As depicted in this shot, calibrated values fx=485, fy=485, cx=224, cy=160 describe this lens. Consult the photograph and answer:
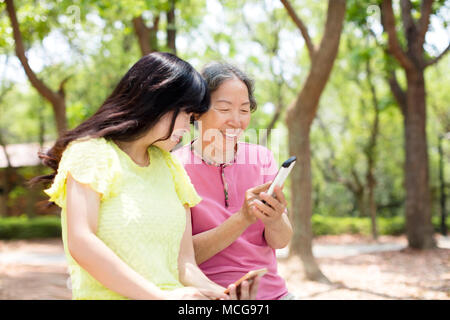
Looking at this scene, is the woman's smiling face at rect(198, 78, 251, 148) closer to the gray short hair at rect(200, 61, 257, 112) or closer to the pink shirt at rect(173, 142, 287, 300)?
the gray short hair at rect(200, 61, 257, 112)

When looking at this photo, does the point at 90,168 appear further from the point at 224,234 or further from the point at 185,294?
the point at 224,234

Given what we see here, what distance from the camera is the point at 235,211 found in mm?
2320

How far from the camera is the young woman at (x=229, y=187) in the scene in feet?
7.03

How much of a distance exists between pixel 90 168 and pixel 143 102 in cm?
31

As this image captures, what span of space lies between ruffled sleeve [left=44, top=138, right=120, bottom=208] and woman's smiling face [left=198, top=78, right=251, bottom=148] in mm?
713

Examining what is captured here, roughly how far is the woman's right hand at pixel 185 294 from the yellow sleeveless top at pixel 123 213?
5cm

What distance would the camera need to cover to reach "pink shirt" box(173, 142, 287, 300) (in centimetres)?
221

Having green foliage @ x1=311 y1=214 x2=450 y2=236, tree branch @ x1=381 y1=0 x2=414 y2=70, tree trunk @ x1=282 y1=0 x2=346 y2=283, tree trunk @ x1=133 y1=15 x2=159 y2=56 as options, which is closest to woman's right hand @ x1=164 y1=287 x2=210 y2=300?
tree trunk @ x1=282 y1=0 x2=346 y2=283

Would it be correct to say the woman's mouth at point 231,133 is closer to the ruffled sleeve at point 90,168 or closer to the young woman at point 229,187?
the young woman at point 229,187

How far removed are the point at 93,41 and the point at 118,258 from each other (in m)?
15.7

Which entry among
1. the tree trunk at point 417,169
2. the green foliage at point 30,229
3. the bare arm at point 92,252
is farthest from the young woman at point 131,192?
the green foliage at point 30,229

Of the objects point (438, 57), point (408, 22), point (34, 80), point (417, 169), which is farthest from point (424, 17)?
point (34, 80)

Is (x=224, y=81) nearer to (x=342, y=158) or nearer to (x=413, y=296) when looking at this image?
(x=413, y=296)

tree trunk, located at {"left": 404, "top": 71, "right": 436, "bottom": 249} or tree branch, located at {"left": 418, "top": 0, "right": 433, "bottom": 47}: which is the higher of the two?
tree branch, located at {"left": 418, "top": 0, "right": 433, "bottom": 47}
